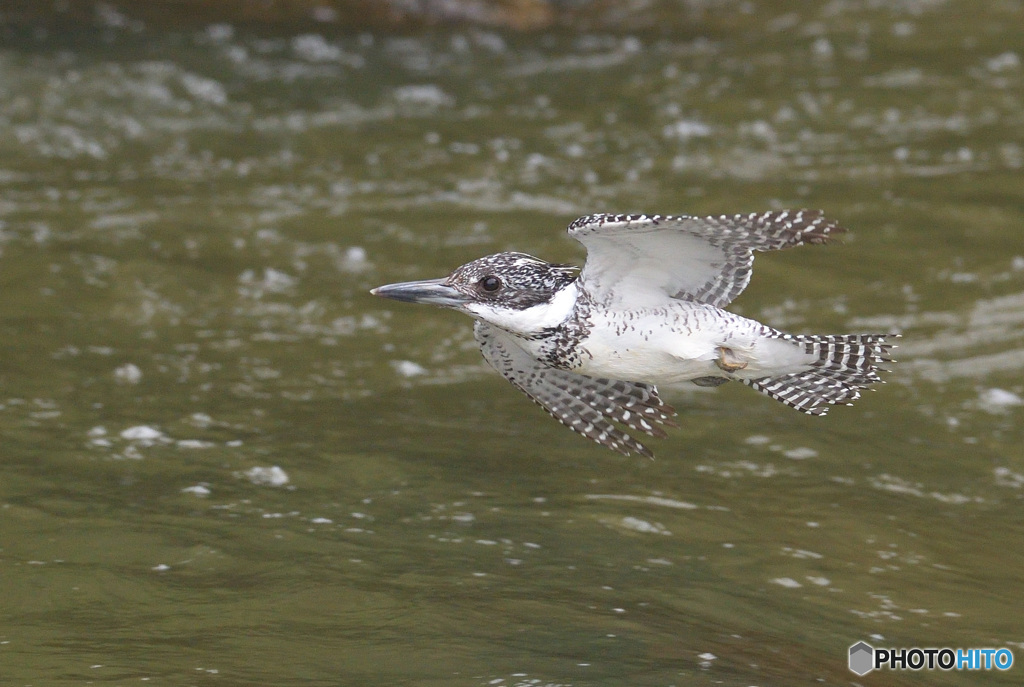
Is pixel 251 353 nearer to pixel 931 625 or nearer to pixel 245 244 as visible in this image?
pixel 245 244

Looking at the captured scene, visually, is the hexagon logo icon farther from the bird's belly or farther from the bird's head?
the bird's head

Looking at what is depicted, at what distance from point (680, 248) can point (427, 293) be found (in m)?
0.90

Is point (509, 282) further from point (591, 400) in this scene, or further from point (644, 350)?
point (591, 400)

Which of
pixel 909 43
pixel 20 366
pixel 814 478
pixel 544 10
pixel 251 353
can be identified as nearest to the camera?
pixel 814 478

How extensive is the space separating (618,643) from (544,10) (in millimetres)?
11050

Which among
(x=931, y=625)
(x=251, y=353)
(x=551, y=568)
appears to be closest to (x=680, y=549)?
(x=551, y=568)

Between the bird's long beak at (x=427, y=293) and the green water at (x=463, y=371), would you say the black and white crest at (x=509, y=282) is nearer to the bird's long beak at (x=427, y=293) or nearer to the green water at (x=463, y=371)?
the bird's long beak at (x=427, y=293)

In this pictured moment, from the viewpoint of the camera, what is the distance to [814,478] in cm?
645

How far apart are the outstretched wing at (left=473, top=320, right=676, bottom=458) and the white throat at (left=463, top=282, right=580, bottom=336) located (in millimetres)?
426

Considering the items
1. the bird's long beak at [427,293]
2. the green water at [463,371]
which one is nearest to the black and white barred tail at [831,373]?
the green water at [463,371]

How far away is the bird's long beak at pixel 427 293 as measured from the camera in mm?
4805

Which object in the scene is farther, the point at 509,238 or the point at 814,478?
the point at 509,238

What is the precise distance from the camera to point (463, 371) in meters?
7.84

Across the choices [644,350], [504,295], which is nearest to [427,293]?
[504,295]
